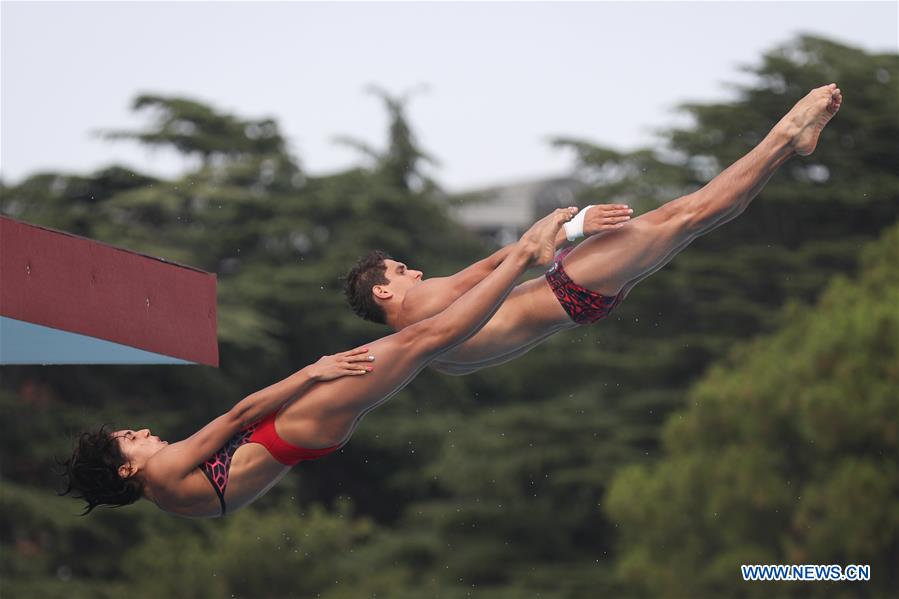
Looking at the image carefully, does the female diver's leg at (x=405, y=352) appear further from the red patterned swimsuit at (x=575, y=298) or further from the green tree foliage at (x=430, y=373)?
the green tree foliage at (x=430, y=373)

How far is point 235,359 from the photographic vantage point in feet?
77.6

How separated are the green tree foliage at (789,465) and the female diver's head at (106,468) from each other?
1351 centimetres

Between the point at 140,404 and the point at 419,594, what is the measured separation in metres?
5.78

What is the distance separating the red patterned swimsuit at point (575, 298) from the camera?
21.6ft

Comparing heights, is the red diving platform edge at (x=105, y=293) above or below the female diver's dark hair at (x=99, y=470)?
above

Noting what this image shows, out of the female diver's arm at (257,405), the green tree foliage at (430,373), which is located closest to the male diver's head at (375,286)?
the female diver's arm at (257,405)

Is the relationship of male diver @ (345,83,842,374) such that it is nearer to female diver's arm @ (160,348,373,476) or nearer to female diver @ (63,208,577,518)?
female diver @ (63,208,577,518)

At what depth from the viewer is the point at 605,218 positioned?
6.30m

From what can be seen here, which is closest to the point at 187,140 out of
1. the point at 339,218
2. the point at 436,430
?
the point at 339,218

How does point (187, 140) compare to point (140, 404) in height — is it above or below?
above

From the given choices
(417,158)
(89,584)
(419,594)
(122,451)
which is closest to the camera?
(122,451)

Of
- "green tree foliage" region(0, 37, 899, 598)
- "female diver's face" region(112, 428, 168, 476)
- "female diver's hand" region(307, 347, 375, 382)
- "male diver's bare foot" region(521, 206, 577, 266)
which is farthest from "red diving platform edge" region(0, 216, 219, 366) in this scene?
"green tree foliage" region(0, 37, 899, 598)

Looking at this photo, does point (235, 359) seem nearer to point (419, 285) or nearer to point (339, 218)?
point (339, 218)

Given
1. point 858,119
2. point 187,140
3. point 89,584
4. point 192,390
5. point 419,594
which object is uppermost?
point 187,140
